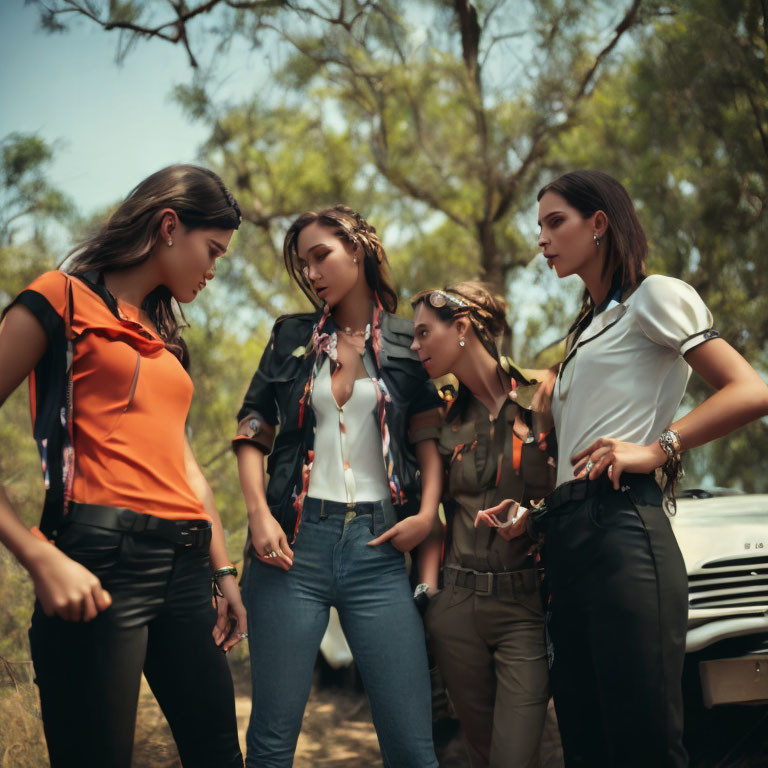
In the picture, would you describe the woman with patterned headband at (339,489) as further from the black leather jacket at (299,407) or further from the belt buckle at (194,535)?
the belt buckle at (194,535)

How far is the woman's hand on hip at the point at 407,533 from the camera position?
99.3 inches

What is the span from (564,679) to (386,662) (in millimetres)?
539

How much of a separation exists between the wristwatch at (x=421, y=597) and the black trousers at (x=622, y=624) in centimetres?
59

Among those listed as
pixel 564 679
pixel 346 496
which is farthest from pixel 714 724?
pixel 346 496

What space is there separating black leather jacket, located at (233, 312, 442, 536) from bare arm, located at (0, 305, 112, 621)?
0.96 m

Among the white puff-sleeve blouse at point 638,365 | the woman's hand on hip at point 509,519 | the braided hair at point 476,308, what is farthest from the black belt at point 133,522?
the braided hair at point 476,308

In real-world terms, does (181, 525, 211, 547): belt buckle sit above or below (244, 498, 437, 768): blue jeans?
above

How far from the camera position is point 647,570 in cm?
203

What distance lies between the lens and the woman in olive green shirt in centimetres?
262

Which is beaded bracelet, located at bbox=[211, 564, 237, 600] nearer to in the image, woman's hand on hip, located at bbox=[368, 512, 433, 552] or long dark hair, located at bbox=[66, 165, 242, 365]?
woman's hand on hip, located at bbox=[368, 512, 433, 552]

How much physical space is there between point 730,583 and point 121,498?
96.3 inches

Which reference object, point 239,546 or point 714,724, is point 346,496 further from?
point 239,546

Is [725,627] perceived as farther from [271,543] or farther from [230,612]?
[230,612]

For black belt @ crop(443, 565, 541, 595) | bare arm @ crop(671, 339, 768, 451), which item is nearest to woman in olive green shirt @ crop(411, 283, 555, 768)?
black belt @ crop(443, 565, 541, 595)
